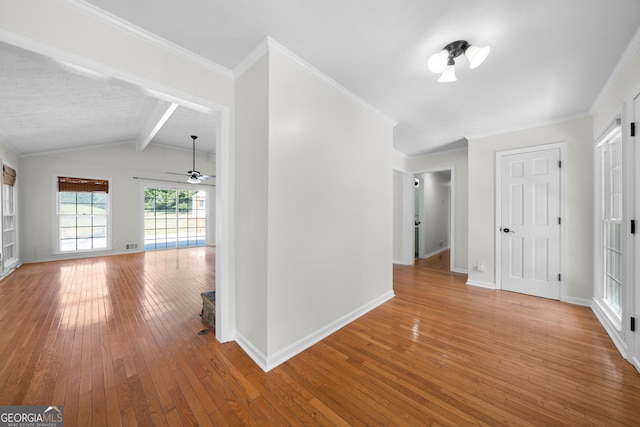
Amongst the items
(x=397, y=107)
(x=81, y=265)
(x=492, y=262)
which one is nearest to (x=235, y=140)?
(x=397, y=107)

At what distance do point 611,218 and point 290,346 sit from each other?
3.72 metres

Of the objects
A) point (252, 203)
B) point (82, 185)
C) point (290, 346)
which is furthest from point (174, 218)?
point (290, 346)

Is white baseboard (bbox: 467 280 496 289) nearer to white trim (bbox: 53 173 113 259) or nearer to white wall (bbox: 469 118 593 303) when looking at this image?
white wall (bbox: 469 118 593 303)

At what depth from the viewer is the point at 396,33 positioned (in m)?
1.73

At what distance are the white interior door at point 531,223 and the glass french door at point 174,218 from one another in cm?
849

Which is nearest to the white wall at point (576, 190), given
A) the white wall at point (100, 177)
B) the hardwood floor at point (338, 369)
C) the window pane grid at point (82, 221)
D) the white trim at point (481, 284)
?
the hardwood floor at point (338, 369)

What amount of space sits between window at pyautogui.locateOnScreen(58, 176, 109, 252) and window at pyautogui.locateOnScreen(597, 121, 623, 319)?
9.51 m

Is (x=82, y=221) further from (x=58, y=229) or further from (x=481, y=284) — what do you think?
(x=481, y=284)

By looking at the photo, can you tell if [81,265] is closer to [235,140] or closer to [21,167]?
[21,167]

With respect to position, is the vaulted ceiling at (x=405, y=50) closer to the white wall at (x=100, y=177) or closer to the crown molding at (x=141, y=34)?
the crown molding at (x=141, y=34)

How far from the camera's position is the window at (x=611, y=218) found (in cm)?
239

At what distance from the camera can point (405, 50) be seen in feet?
6.27

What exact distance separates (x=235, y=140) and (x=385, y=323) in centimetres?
252

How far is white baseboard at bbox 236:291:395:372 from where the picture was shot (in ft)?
6.06
